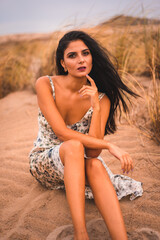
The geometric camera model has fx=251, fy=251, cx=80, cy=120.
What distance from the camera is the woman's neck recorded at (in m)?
2.50

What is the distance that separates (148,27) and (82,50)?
10.3ft

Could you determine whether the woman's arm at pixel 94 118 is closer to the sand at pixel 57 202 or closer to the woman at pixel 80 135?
the woman at pixel 80 135

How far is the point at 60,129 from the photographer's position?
224 centimetres

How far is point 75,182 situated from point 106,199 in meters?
0.26

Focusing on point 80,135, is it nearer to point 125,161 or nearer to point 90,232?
point 125,161

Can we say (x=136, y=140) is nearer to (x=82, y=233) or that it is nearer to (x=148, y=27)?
(x=82, y=233)

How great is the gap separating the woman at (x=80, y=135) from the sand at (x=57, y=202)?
146mm

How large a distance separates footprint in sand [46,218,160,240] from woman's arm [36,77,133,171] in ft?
1.60

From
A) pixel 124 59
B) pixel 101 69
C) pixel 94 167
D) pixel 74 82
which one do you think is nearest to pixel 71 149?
pixel 94 167

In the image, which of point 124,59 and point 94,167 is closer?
point 94,167

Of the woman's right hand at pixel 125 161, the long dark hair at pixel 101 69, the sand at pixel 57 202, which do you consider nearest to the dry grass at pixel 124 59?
the sand at pixel 57 202

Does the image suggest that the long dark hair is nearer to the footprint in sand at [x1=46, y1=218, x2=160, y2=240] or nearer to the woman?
the woman

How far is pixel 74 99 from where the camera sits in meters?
2.56

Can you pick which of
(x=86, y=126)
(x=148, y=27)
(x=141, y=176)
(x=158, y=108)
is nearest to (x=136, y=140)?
(x=158, y=108)
